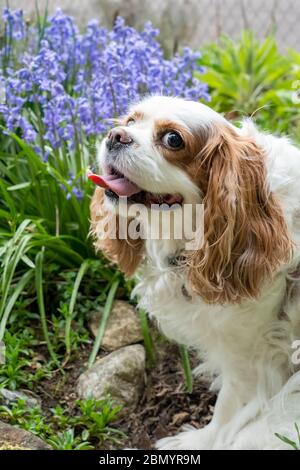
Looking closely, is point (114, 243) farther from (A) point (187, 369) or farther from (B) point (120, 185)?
(A) point (187, 369)

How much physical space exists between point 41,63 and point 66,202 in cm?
68

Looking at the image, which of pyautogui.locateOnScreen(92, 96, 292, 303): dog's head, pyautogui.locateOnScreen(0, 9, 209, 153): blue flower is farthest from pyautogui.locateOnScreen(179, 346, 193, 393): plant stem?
pyautogui.locateOnScreen(0, 9, 209, 153): blue flower

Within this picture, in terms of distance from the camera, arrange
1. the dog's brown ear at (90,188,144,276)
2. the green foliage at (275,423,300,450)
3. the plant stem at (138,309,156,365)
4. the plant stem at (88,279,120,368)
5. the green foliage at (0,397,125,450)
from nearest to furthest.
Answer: the green foliage at (275,423,300,450) < the green foliage at (0,397,125,450) < the dog's brown ear at (90,188,144,276) < the plant stem at (88,279,120,368) < the plant stem at (138,309,156,365)

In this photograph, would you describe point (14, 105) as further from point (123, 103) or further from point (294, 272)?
point (294, 272)

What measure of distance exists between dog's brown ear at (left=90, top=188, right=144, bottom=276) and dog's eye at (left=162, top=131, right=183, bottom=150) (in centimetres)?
54

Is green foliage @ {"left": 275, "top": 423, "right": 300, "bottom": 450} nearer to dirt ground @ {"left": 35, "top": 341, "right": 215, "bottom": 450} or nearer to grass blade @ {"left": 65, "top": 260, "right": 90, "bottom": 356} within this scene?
dirt ground @ {"left": 35, "top": 341, "right": 215, "bottom": 450}

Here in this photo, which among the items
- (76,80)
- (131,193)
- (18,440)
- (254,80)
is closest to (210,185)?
(131,193)

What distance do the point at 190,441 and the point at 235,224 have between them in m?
1.02

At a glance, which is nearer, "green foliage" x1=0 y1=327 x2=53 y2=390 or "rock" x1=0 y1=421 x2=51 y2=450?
"rock" x1=0 y1=421 x2=51 y2=450

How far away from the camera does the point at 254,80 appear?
5.97 meters

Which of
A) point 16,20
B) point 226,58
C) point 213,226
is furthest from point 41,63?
point 226,58

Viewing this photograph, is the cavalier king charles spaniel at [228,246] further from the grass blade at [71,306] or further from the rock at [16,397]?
the rock at [16,397]

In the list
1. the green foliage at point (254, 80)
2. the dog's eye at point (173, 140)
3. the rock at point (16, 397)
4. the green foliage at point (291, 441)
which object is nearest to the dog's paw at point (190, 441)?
the green foliage at point (291, 441)

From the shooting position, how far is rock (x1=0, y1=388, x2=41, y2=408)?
293 centimetres
